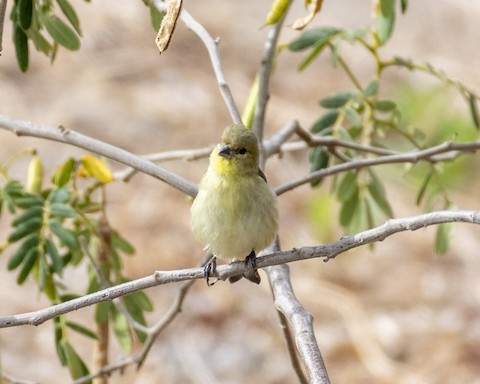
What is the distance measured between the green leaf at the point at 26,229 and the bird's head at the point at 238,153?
19.4 inches

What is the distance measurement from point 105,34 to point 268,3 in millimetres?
1537

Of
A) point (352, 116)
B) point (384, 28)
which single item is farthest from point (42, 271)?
point (384, 28)

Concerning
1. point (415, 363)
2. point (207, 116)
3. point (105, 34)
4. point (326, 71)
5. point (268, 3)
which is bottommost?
point (415, 363)

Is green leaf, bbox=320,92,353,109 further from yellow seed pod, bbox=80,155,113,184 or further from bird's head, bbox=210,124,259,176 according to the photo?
yellow seed pod, bbox=80,155,113,184

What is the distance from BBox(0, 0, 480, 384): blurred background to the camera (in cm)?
480

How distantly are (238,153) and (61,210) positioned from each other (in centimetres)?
48

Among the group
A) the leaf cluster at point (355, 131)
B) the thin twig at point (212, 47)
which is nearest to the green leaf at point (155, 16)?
the thin twig at point (212, 47)

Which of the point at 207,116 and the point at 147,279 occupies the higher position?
the point at 207,116

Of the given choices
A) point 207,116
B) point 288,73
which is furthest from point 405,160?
point 288,73

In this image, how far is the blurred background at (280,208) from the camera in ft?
15.8

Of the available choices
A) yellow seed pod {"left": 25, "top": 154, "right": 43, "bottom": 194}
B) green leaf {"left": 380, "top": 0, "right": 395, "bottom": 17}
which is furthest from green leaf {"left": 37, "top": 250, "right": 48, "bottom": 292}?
green leaf {"left": 380, "top": 0, "right": 395, "bottom": 17}

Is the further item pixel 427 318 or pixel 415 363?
pixel 427 318

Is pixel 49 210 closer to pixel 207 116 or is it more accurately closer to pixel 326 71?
pixel 207 116

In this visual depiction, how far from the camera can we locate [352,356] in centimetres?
488
